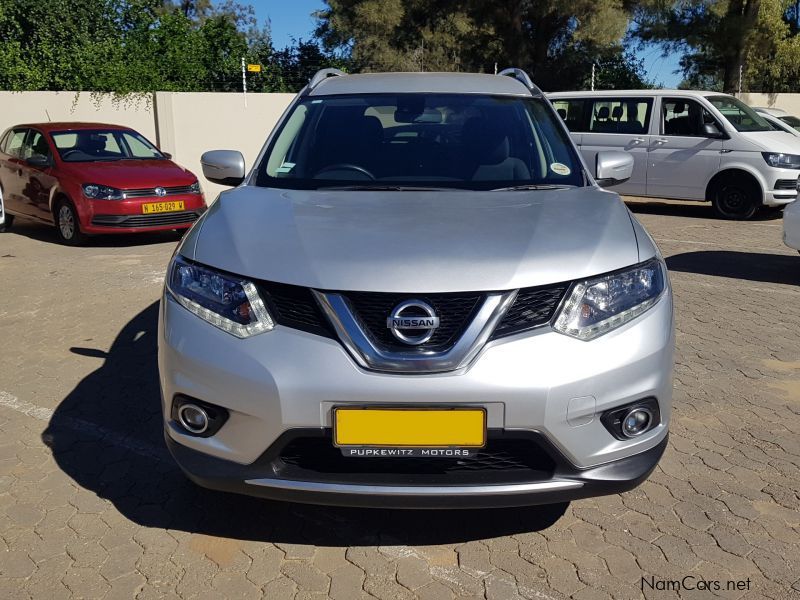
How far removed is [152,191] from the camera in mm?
10109

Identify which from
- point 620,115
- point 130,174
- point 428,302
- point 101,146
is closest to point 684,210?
point 620,115

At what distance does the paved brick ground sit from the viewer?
289 centimetres

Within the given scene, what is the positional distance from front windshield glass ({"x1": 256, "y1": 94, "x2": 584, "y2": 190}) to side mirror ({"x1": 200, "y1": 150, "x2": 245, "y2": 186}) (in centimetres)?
32

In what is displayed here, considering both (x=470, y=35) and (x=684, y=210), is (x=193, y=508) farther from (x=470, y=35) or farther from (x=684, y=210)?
(x=470, y=35)

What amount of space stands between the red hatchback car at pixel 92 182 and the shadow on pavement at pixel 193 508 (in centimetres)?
584

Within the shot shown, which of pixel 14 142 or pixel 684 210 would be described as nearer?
pixel 14 142

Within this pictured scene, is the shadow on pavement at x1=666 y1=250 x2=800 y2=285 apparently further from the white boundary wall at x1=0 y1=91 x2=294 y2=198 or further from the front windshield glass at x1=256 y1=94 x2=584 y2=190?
the white boundary wall at x1=0 y1=91 x2=294 y2=198

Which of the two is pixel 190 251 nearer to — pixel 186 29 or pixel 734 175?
pixel 734 175

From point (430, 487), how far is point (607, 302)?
2.83ft

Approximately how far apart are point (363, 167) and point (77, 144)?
26.6ft

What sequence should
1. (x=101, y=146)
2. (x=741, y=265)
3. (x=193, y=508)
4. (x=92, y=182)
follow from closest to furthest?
(x=193, y=508), (x=741, y=265), (x=92, y=182), (x=101, y=146)

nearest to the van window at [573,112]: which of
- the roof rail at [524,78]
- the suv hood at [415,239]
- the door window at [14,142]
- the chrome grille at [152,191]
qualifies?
the chrome grille at [152,191]

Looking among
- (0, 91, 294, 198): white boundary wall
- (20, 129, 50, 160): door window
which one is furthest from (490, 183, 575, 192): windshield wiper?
(0, 91, 294, 198): white boundary wall

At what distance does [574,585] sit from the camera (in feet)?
9.39
